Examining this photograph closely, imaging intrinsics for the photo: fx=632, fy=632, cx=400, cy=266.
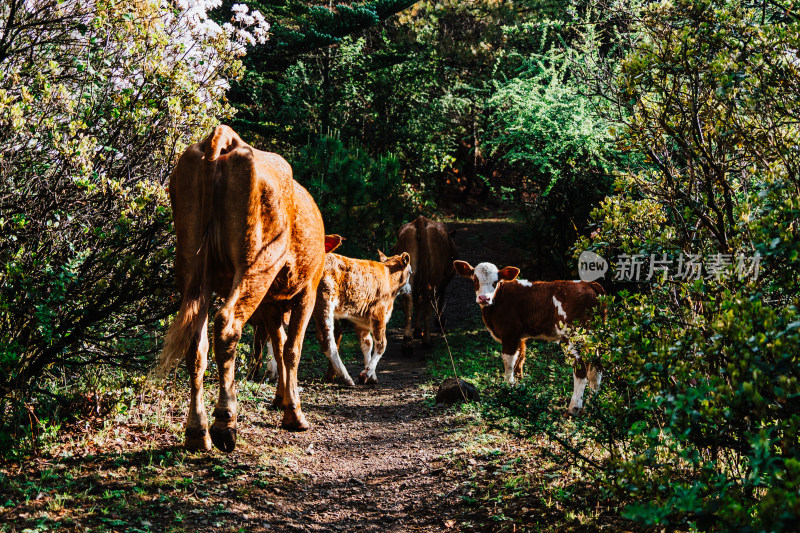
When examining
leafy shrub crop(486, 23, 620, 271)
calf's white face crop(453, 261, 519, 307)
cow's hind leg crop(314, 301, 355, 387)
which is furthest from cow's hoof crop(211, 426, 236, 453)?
leafy shrub crop(486, 23, 620, 271)

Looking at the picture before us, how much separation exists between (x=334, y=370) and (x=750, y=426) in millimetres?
6892

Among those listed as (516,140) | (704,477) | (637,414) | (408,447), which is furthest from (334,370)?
(516,140)

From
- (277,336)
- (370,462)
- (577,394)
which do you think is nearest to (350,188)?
(277,336)

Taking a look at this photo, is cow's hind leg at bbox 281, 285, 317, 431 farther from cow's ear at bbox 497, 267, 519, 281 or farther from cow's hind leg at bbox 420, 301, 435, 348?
cow's hind leg at bbox 420, 301, 435, 348

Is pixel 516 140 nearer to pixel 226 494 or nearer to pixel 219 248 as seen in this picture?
pixel 219 248

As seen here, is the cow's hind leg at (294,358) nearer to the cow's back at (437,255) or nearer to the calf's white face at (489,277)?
the calf's white face at (489,277)

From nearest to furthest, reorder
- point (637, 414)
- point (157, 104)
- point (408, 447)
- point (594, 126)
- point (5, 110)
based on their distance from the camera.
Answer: point (637, 414)
point (5, 110)
point (157, 104)
point (408, 447)
point (594, 126)

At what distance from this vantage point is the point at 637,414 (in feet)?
14.4

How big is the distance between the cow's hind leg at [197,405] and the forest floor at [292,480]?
0.34 ft

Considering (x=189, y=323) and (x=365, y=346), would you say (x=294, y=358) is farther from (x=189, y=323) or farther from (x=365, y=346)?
(x=365, y=346)

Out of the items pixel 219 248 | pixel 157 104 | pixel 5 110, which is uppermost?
pixel 157 104

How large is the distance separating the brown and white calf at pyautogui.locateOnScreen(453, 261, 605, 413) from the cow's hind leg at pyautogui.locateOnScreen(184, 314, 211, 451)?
15.4ft

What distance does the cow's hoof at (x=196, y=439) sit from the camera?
4980 mm

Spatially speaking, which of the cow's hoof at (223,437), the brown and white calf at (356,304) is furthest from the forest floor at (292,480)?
the brown and white calf at (356,304)
